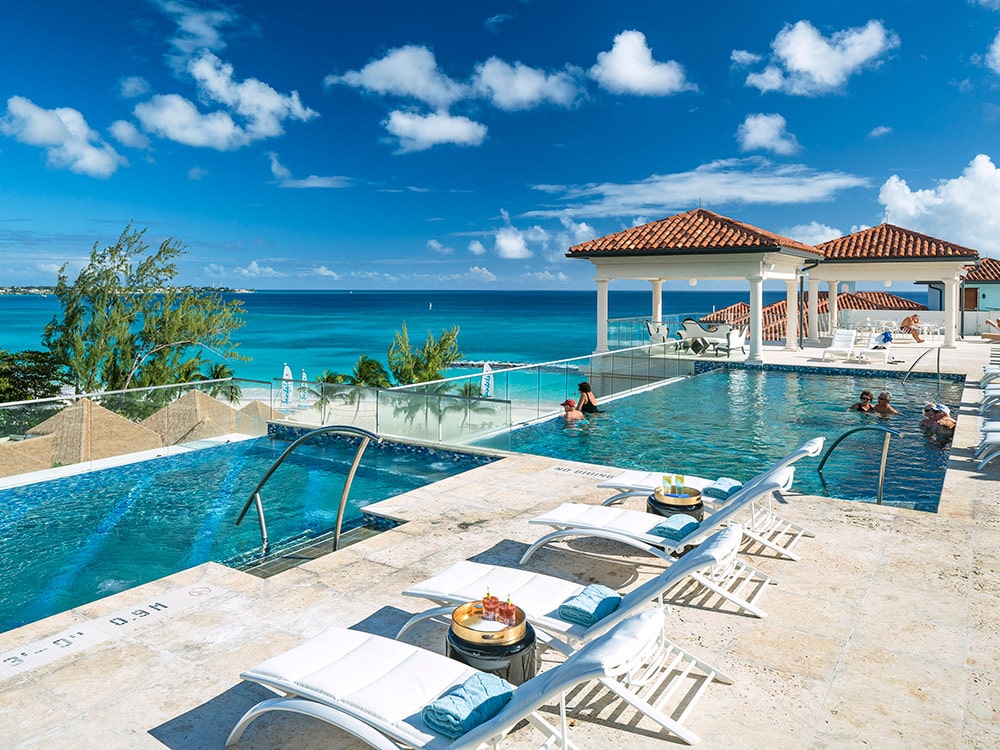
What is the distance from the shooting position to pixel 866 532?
22.3ft

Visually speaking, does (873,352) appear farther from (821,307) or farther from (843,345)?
(821,307)

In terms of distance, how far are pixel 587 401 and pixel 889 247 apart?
19130mm

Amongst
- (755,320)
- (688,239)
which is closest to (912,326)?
(755,320)

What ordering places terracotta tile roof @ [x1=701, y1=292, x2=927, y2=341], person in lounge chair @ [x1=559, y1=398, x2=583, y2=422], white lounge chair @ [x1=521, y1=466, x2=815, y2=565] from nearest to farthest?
white lounge chair @ [x1=521, y1=466, x2=815, y2=565], person in lounge chair @ [x1=559, y1=398, x2=583, y2=422], terracotta tile roof @ [x1=701, y1=292, x2=927, y2=341]

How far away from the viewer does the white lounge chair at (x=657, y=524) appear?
18.6 feet

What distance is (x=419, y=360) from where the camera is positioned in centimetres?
2592

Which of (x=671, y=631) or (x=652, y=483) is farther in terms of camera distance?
(x=652, y=483)

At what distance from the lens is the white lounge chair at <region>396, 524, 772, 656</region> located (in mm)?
4113

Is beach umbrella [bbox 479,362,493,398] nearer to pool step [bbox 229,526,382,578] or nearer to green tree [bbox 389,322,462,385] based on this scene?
pool step [bbox 229,526,382,578]

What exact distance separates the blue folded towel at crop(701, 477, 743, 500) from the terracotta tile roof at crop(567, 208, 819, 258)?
636 inches

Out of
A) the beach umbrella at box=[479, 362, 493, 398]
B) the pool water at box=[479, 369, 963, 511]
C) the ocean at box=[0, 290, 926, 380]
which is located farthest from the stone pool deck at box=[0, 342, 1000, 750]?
the ocean at box=[0, 290, 926, 380]

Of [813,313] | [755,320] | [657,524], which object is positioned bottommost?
[657,524]

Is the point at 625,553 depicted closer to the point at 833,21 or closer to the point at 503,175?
the point at 833,21

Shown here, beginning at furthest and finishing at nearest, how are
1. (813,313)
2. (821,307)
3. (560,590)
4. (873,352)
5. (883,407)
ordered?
(821,307) < (813,313) < (873,352) < (883,407) < (560,590)
